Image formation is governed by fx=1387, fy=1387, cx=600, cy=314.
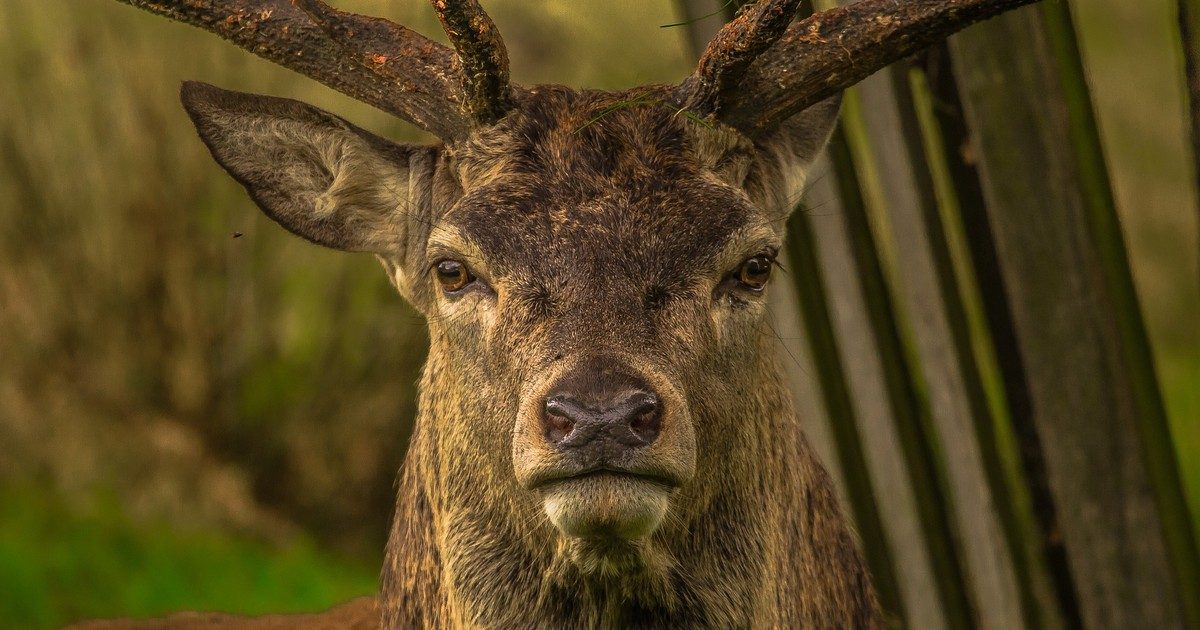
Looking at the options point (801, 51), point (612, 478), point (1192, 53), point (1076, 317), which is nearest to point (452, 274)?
point (612, 478)

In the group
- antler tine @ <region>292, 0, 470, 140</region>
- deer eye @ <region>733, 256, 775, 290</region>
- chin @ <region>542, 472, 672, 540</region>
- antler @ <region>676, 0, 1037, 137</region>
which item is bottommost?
chin @ <region>542, 472, 672, 540</region>

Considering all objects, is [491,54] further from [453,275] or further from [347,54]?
[453,275]

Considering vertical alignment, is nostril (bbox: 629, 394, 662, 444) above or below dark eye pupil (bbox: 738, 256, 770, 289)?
below

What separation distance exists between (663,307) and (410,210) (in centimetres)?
99

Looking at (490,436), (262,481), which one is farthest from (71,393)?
(490,436)

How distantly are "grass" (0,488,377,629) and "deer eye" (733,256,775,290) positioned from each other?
529 centimetres

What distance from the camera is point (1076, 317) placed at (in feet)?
14.6

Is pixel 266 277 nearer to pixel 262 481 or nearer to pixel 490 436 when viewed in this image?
pixel 262 481

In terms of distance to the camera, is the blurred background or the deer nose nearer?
the deer nose

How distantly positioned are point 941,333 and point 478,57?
2420 millimetres

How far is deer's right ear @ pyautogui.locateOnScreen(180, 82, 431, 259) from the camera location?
382 centimetres

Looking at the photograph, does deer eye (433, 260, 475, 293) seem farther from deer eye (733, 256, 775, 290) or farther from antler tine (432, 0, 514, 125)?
deer eye (733, 256, 775, 290)

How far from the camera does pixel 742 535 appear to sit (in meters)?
3.62

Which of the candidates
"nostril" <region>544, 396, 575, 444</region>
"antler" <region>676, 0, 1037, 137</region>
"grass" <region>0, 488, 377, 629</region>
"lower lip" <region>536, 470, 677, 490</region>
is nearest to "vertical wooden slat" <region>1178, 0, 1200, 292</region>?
"antler" <region>676, 0, 1037, 137</region>
